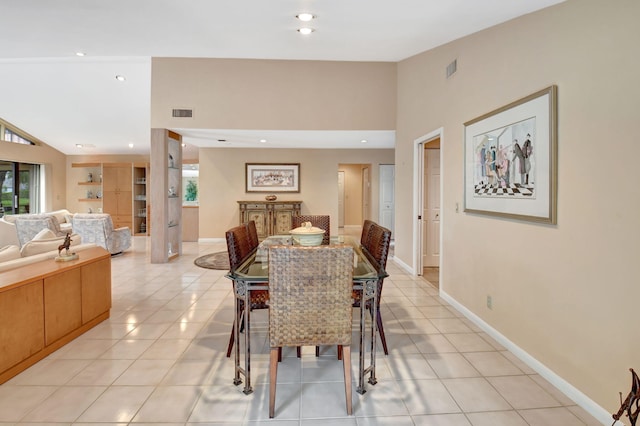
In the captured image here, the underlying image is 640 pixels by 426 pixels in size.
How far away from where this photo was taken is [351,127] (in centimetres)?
550

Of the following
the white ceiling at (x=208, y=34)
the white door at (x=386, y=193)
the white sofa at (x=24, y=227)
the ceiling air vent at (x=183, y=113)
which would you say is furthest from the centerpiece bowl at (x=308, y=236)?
the white door at (x=386, y=193)

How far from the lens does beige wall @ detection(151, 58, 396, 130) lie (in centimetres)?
535

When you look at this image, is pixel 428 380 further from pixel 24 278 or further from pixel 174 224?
pixel 174 224

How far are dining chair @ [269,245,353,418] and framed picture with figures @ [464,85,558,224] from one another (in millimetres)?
1440

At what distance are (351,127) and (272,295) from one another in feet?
13.7

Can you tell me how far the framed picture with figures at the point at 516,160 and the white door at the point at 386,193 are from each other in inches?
205

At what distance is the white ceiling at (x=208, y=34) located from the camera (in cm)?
302

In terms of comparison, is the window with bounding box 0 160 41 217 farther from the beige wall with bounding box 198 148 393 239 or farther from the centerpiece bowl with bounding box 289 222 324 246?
the centerpiece bowl with bounding box 289 222 324 246

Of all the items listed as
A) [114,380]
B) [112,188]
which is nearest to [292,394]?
[114,380]

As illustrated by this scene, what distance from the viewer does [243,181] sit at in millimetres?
7984

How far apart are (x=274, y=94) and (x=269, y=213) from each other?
2.93m

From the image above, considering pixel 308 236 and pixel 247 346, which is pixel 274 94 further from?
pixel 247 346

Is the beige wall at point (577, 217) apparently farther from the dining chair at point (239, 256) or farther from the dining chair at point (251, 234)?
the dining chair at point (251, 234)

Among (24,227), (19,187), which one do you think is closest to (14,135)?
(19,187)
